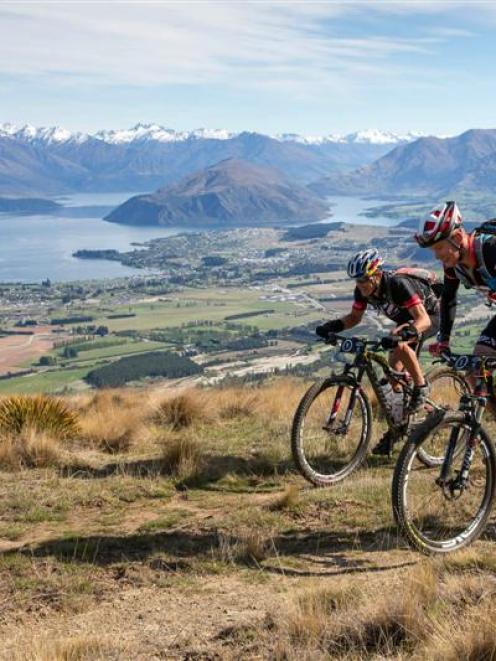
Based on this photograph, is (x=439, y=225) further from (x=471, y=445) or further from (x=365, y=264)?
(x=471, y=445)

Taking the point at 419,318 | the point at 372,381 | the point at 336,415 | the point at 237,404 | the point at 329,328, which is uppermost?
the point at 419,318

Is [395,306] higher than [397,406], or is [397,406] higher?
[395,306]

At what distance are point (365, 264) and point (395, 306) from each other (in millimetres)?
611

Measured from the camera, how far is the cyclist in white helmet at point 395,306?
7543 millimetres

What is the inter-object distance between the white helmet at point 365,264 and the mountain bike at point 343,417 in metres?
0.73

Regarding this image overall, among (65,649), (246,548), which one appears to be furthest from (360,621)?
(246,548)

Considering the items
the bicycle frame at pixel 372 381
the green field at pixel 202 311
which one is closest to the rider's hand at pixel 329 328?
the bicycle frame at pixel 372 381

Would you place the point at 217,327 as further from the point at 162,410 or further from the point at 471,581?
the point at 471,581

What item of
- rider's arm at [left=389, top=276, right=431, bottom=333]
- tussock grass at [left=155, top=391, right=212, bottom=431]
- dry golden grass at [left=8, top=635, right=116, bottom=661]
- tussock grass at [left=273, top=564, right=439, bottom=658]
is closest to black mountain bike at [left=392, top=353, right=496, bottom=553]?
tussock grass at [left=273, top=564, right=439, bottom=658]

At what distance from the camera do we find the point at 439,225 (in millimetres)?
5980

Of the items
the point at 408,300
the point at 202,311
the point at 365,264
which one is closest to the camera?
the point at 365,264

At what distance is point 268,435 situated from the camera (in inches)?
418

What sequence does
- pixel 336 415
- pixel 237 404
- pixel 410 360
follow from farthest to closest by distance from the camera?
1. pixel 237 404
2. pixel 336 415
3. pixel 410 360

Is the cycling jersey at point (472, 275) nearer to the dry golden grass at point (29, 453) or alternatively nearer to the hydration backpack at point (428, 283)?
the hydration backpack at point (428, 283)
